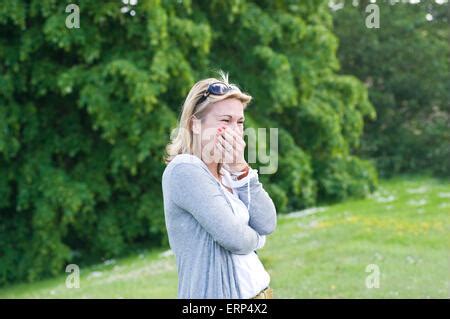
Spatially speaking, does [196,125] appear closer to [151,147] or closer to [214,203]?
[214,203]

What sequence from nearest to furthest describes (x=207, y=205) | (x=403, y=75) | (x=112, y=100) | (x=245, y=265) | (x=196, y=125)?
1. (x=207, y=205)
2. (x=245, y=265)
3. (x=196, y=125)
4. (x=112, y=100)
5. (x=403, y=75)

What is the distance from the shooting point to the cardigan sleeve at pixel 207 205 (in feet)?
8.57

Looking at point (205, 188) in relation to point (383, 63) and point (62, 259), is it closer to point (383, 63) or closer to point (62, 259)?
point (62, 259)

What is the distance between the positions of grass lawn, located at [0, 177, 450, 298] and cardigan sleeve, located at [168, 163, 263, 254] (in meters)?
5.13

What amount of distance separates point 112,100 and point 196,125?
907 centimetres

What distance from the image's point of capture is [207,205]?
2.61 m

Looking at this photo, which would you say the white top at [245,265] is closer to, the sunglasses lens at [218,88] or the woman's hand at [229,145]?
the woman's hand at [229,145]

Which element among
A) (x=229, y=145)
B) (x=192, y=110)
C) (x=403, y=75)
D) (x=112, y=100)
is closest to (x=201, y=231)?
(x=229, y=145)

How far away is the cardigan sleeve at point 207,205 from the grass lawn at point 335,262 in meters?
5.13

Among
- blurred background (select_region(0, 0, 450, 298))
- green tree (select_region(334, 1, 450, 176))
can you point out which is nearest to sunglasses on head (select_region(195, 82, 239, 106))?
blurred background (select_region(0, 0, 450, 298))

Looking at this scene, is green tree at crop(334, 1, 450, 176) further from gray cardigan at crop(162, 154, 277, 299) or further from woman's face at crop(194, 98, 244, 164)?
gray cardigan at crop(162, 154, 277, 299)

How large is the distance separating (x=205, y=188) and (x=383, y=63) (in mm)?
17923

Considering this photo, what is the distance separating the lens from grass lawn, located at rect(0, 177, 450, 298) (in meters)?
8.03

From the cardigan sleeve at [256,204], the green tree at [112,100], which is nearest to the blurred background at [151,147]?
the green tree at [112,100]
